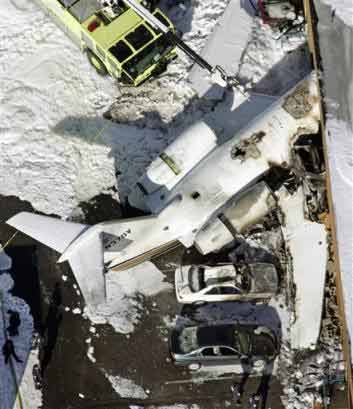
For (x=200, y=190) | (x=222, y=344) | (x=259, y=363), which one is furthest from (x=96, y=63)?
→ (x=259, y=363)

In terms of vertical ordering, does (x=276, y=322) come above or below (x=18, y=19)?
below

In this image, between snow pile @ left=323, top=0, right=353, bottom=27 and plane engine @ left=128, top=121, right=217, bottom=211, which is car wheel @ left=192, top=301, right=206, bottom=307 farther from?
snow pile @ left=323, top=0, right=353, bottom=27

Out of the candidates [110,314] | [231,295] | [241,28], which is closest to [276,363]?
[231,295]

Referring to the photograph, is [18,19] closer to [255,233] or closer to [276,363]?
[255,233]

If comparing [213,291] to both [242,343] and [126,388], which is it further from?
[126,388]

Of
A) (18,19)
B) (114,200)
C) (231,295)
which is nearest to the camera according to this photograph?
(231,295)

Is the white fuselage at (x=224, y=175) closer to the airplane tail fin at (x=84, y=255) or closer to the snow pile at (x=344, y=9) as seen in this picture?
the airplane tail fin at (x=84, y=255)

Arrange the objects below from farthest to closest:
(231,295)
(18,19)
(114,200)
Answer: (18,19)
(114,200)
(231,295)

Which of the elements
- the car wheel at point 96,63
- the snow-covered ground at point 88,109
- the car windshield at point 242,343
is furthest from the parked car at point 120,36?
the car windshield at point 242,343
